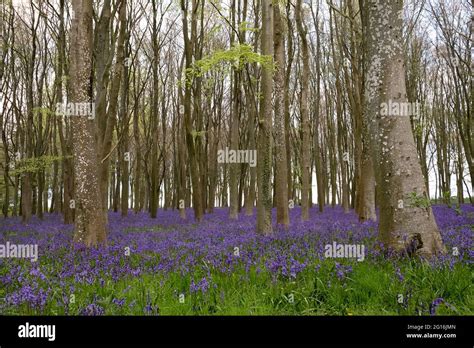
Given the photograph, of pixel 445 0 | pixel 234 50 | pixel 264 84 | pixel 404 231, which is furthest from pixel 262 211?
pixel 445 0

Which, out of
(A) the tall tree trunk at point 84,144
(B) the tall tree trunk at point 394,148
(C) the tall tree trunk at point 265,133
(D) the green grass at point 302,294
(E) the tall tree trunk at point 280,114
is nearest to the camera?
(D) the green grass at point 302,294

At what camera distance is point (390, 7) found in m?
5.76

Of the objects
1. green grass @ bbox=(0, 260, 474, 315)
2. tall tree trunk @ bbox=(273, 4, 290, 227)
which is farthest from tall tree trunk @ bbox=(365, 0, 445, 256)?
tall tree trunk @ bbox=(273, 4, 290, 227)

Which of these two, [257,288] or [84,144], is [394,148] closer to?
[257,288]

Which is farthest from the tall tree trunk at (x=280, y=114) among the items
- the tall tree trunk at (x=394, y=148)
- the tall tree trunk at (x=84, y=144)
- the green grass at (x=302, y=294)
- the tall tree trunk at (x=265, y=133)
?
the green grass at (x=302, y=294)

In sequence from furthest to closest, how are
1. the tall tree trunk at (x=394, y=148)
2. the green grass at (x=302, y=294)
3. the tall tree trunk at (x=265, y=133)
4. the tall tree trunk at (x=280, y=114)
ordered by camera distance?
the tall tree trunk at (x=280, y=114) → the tall tree trunk at (x=265, y=133) → the tall tree trunk at (x=394, y=148) → the green grass at (x=302, y=294)

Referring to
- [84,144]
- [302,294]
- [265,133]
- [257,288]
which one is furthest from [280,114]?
[302,294]

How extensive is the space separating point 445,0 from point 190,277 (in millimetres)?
23811

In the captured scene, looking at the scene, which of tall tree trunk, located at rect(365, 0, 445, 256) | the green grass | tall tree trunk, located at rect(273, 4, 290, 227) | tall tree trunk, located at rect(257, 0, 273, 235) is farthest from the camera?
tall tree trunk, located at rect(273, 4, 290, 227)

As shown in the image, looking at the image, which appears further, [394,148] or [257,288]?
[394,148]

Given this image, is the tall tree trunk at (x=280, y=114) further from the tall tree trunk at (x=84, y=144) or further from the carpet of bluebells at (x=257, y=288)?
the tall tree trunk at (x=84, y=144)

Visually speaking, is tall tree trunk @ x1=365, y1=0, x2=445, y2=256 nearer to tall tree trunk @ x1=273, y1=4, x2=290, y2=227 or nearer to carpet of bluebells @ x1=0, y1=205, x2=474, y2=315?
carpet of bluebells @ x1=0, y1=205, x2=474, y2=315

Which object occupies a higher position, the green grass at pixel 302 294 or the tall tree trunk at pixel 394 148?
the tall tree trunk at pixel 394 148
